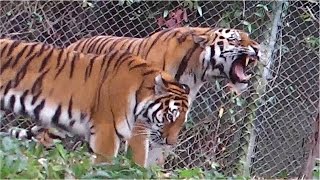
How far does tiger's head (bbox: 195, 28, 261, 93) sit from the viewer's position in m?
4.18

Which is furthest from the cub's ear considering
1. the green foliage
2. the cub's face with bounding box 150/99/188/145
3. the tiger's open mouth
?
the green foliage

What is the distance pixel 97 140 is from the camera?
3635 millimetres

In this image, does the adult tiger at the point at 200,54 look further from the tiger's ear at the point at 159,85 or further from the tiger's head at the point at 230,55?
the tiger's ear at the point at 159,85

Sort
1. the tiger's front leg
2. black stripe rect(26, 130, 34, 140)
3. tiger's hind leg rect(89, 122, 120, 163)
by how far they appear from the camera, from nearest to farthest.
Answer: tiger's hind leg rect(89, 122, 120, 163) < the tiger's front leg < black stripe rect(26, 130, 34, 140)

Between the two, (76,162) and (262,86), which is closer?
(76,162)

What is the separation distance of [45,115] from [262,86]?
1.58 m

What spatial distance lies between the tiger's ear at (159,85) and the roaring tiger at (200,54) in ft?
1.24

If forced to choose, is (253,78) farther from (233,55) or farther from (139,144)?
(139,144)

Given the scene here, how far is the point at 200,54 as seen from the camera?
4246mm

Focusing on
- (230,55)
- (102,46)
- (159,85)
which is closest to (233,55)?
(230,55)

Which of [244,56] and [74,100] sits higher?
[74,100]

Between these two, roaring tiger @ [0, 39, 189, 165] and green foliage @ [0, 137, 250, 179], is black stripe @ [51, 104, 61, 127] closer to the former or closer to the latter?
roaring tiger @ [0, 39, 189, 165]

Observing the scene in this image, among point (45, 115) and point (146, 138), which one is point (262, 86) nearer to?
point (146, 138)

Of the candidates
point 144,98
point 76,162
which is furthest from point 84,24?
point 76,162
